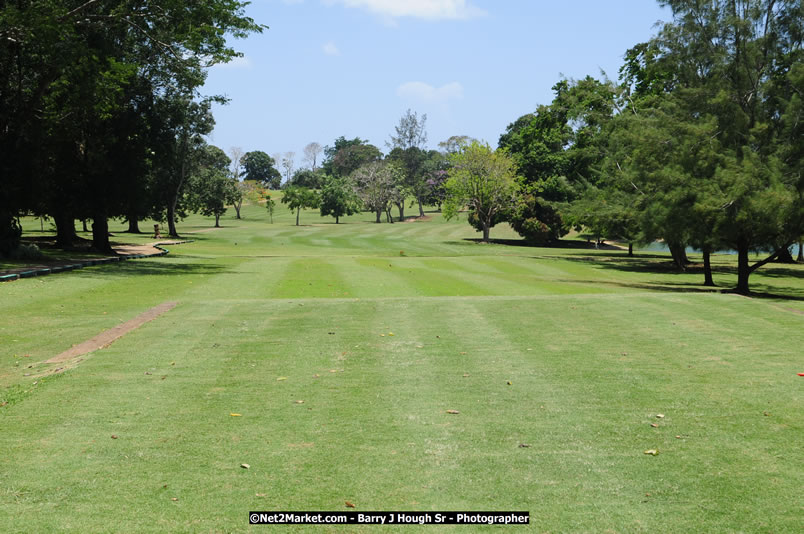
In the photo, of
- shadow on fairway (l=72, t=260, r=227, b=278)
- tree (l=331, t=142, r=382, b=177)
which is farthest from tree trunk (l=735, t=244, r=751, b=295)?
tree (l=331, t=142, r=382, b=177)

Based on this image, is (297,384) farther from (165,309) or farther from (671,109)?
(671,109)

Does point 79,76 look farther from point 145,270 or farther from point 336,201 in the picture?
point 336,201

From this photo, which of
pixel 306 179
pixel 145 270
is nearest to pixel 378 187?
pixel 306 179

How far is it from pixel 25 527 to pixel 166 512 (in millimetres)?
913

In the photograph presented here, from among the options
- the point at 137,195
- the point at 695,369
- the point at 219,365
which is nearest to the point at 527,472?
the point at 695,369

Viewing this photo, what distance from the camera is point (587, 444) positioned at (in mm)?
6117

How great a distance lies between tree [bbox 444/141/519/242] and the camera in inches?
2562

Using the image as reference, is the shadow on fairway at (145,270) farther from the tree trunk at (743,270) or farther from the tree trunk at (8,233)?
the tree trunk at (743,270)

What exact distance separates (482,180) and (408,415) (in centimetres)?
5999

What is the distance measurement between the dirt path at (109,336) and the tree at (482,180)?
53.9 m

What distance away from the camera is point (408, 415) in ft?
22.5

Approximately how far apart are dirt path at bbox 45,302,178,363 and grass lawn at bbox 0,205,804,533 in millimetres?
310

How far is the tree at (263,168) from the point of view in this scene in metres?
189

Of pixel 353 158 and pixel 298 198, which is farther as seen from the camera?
pixel 353 158
